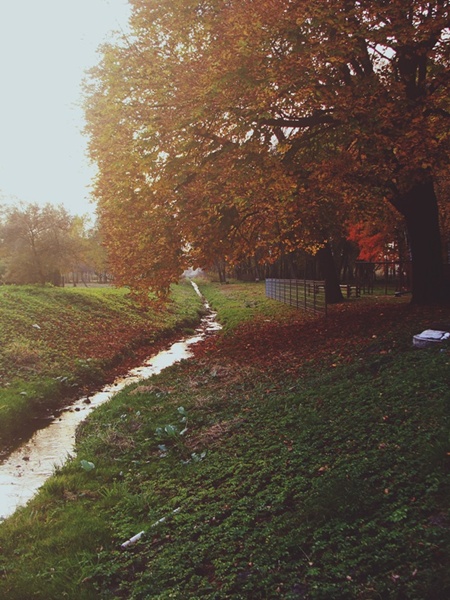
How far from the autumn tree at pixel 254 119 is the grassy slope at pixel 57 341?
3.58 metres

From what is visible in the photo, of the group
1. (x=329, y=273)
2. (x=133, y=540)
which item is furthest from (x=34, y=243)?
(x=133, y=540)

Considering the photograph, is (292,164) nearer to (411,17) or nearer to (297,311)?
(411,17)

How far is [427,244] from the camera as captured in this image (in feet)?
49.5

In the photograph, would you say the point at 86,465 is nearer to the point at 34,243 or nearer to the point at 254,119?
the point at 254,119

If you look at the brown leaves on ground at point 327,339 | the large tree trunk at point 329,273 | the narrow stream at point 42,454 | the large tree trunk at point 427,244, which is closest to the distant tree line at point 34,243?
the brown leaves on ground at point 327,339

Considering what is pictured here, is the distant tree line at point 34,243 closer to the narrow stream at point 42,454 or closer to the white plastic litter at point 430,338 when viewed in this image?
the narrow stream at point 42,454

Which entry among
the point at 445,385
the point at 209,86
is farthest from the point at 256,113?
the point at 445,385

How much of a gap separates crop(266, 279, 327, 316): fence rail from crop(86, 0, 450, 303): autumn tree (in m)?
4.99

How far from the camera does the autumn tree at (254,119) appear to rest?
10.5 meters

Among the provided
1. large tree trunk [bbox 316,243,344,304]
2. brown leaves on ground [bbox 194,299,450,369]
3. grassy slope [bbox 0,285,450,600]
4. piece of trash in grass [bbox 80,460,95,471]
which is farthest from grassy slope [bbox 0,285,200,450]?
large tree trunk [bbox 316,243,344,304]

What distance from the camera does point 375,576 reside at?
355 cm

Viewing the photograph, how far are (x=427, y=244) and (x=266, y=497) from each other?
12.2 metres

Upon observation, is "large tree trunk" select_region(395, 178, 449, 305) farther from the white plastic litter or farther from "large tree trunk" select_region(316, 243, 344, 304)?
"large tree trunk" select_region(316, 243, 344, 304)

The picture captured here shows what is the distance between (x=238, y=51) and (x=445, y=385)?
26.7 ft
